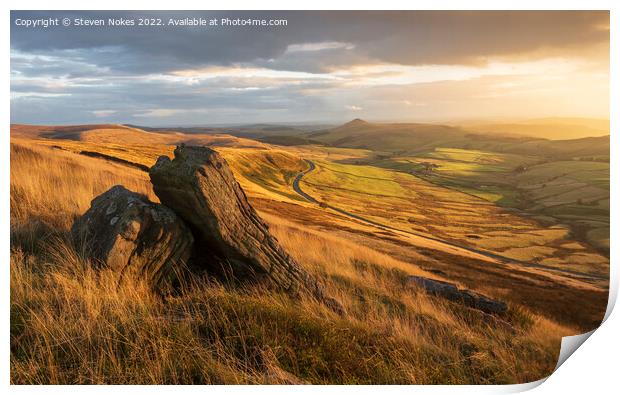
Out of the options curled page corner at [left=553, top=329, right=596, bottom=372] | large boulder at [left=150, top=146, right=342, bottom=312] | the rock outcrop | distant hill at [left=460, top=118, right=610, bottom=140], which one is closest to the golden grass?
large boulder at [left=150, top=146, right=342, bottom=312]

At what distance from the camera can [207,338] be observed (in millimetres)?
4586

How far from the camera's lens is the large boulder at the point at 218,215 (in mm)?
5238

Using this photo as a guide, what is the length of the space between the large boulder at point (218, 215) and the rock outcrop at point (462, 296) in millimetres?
3932

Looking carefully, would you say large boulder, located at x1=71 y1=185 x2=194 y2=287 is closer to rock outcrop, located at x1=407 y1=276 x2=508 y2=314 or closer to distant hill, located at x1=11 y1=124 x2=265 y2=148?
rock outcrop, located at x1=407 y1=276 x2=508 y2=314

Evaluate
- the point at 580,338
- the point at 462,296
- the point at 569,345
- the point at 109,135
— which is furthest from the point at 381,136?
the point at 569,345

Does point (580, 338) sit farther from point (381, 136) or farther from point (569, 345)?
point (381, 136)

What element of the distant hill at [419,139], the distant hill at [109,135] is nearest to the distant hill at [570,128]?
the distant hill at [419,139]

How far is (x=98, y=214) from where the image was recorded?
5270 mm

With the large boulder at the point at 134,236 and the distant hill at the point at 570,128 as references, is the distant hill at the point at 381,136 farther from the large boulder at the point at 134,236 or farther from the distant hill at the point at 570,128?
the large boulder at the point at 134,236

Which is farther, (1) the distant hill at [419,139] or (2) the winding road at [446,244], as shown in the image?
(1) the distant hill at [419,139]

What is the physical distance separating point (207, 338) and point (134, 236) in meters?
1.63

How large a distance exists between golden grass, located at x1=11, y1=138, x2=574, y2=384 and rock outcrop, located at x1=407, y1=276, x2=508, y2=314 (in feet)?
5.98

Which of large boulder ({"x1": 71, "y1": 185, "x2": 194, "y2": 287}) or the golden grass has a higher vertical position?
large boulder ({"x1": 71, "y1": 185, "x2": 194, "y2": 287})

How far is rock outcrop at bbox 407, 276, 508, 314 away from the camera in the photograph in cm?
795
